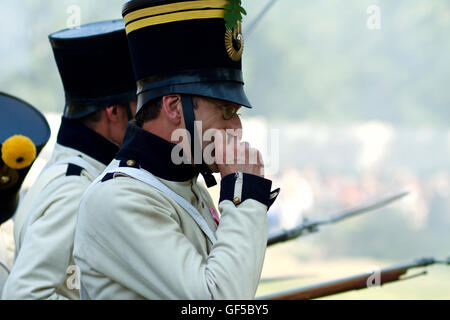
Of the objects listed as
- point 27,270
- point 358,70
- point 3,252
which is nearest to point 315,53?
point 358,70

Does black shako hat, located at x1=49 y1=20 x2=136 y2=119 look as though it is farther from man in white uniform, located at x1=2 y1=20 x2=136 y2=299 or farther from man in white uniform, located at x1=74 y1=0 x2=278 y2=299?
man in white uniform, located at x1=74 y1=0 x2=278 y2=299

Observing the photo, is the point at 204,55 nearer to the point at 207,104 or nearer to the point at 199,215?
A: the point at 207,104

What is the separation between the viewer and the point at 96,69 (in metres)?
3.60

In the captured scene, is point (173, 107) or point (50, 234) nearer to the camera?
point (173, 107)

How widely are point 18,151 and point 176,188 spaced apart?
1.40m

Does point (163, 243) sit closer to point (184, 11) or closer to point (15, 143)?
point (184, 11)

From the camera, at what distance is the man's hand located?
224 cm

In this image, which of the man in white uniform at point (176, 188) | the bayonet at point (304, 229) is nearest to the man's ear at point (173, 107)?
the man in white uniform at point (176, 188)

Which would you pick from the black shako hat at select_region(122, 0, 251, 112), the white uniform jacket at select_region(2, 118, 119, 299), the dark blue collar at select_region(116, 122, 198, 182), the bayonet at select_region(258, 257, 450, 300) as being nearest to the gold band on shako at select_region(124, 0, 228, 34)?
the black shako hat at select_region(122, 0, 251, 112)

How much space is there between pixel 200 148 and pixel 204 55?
0.29 metres

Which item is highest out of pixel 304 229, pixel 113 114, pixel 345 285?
pixel 113 114

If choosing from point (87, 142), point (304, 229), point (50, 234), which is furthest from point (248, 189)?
point (304, 229)

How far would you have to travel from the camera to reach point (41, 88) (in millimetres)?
12156

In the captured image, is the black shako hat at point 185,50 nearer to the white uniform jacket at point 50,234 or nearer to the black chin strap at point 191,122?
the black chin strap at point 191,122
